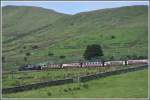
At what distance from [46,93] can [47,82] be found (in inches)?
83.3

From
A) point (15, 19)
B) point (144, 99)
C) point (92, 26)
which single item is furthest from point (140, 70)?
point (15, 19)

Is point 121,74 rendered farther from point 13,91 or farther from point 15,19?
point 15,19

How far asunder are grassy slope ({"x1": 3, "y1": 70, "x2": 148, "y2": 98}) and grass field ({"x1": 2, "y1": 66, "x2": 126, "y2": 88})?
985mm

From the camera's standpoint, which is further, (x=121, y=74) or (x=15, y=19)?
(x=15, y=19)

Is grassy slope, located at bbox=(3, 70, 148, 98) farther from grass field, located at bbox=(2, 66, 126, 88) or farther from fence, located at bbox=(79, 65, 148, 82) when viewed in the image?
grass field, located at bbox=(2, 66, 126, 88)

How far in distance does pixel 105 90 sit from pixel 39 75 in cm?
427

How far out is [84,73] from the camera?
93.4 ft

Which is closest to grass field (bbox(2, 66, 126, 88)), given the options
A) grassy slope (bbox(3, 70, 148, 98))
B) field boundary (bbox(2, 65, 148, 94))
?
field boundary (bbox(2, 65, 148, 94))

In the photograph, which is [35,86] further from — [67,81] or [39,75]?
[67,81]

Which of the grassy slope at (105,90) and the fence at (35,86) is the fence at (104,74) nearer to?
the grassy slope at (105,90)

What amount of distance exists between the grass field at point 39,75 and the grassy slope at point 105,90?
985 mm

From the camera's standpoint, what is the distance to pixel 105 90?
2344 centimetres

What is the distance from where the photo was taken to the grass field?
80.9ft

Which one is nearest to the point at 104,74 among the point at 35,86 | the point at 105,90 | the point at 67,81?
the point at 67,81
